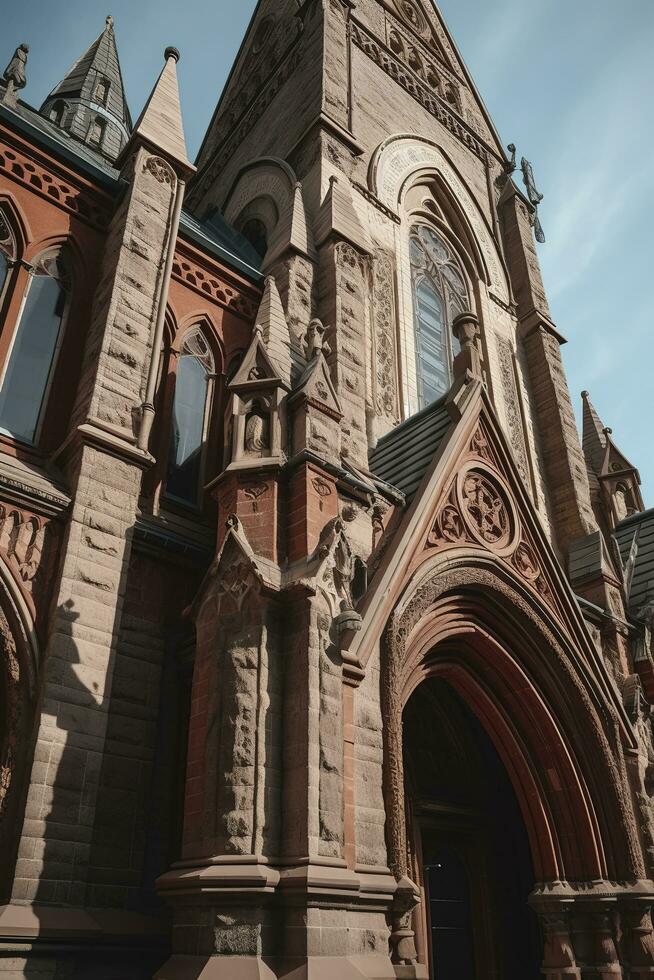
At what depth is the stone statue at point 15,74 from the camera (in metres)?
13.4

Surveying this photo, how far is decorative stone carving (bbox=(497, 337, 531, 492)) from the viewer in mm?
17255

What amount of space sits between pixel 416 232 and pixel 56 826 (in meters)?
15.1

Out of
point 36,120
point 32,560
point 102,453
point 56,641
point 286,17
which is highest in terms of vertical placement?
point 286,17

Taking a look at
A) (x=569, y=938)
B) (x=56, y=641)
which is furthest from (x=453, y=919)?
(x=56, y=641)

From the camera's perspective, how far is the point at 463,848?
11.0 meters

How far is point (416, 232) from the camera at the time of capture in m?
18.3

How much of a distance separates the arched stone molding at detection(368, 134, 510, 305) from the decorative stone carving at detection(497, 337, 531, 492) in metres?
1.69

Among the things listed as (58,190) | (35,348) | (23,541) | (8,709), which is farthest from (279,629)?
(58,190)

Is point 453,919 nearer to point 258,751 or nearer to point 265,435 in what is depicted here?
point 258,751

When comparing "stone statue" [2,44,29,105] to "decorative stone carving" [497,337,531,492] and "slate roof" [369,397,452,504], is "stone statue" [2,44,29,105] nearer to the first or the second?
"slate roof" [369,397,452,504]

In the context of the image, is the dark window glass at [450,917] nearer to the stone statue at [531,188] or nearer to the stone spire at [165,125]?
the stone spire at [165,125]

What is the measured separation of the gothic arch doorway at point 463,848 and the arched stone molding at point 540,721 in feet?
4.59

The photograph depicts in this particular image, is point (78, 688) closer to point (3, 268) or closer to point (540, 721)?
point (3, 268)

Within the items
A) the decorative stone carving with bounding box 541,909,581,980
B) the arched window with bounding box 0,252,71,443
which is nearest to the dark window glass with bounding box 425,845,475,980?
the decorative stone carving with bounding box 541,909,581,980
